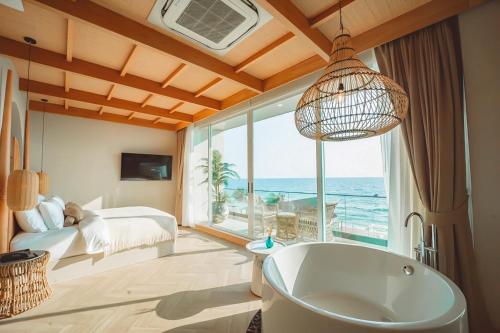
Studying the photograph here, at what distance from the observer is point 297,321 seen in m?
1.06

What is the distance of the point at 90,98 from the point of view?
3840 mm

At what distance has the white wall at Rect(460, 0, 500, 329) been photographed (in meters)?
1.63

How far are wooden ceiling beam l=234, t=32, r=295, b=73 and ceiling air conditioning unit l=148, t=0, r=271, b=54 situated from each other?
346 mm

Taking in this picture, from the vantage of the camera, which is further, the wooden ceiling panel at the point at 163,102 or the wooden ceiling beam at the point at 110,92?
the wooden ceiling panel at the point at 163,102

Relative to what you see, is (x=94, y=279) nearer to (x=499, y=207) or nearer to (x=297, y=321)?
(x=297, y=321)

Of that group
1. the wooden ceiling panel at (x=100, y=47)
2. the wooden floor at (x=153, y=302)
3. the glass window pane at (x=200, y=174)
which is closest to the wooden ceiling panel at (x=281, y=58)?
the wooden ceiling panel at (x=100, y=47)

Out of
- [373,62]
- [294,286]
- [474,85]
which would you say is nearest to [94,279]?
[294,286]

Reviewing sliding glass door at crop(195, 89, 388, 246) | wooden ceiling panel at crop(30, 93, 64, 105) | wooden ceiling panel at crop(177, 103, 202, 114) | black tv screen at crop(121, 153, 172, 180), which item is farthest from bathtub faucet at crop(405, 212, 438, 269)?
wooden ceiling panel at crop(30, 93, 64, 105)

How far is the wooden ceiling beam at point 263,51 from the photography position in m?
2.26

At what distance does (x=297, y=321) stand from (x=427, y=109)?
6.43ft

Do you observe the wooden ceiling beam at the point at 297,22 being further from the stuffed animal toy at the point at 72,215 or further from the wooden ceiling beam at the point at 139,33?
the stuffed animal toy at the point at 72,215

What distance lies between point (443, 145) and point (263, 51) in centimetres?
200

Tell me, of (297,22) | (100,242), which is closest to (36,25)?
(100,242)

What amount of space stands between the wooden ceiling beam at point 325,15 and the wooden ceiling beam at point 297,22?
0.05 meters
